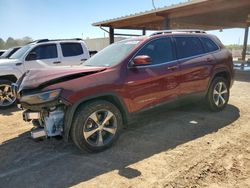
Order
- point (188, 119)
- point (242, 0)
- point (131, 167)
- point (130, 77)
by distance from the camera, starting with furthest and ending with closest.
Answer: point (242, 0)
point (188, 119)
point (130, 77)
point (131, 167)

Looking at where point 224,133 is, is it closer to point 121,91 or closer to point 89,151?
point 121,91

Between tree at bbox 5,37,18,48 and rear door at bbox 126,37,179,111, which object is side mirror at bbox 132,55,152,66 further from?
tree at bbox 5,37,18,48

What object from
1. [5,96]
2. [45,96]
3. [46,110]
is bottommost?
[5,96]

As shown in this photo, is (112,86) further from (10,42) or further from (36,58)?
(10,42)

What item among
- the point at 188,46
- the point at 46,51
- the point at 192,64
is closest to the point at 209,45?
the point at 188,46

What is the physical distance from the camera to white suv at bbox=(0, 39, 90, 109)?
743 centimetres

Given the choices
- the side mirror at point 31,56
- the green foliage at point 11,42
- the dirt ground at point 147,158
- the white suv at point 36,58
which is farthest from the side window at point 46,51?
the green foliage at point 11,42

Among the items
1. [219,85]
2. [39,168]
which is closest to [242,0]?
[219,85]

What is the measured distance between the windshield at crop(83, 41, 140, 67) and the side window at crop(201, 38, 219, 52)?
6.38 feet

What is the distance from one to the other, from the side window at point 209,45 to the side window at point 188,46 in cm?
18

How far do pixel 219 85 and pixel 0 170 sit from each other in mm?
4840

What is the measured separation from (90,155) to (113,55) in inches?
75.1

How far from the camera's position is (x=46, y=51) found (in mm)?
8516

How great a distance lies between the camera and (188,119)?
18.1 feet
